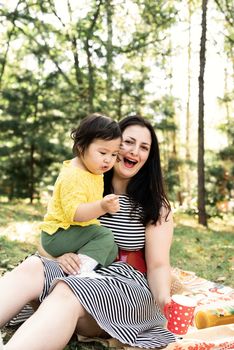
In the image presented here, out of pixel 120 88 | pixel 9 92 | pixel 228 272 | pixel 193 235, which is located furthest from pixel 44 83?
pixel 228 272

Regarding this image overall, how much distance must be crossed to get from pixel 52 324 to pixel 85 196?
0.72 meters

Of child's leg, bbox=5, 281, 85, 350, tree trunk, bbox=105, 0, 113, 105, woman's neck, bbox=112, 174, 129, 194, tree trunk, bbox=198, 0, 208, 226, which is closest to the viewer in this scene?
child's leg, bbox=5, 281, 85, 350

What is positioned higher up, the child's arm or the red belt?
the child's arm

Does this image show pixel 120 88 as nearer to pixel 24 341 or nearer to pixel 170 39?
pixel 170 39

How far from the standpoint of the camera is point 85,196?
2436 millimetres

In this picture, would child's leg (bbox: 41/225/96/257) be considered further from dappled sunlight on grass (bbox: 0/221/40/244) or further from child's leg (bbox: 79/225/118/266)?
dappled sunlight on grass (bbox: 0/221/40/244)

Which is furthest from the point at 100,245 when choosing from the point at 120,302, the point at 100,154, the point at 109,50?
the point at 109,50

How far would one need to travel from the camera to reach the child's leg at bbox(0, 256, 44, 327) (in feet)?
7.00

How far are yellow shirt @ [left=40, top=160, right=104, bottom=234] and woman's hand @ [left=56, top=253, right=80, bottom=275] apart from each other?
15cm

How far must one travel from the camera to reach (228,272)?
4879 millimetres

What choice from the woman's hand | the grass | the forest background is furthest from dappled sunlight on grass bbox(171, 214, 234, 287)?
the forest background

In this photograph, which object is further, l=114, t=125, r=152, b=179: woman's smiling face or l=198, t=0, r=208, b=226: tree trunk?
l=198, t=0, r=208, b=226: tree trunk

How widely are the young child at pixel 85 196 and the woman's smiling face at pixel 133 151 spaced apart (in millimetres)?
237

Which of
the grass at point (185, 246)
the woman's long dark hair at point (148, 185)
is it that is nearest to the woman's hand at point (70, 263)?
the woman's long dark hair at point (148, 185)
